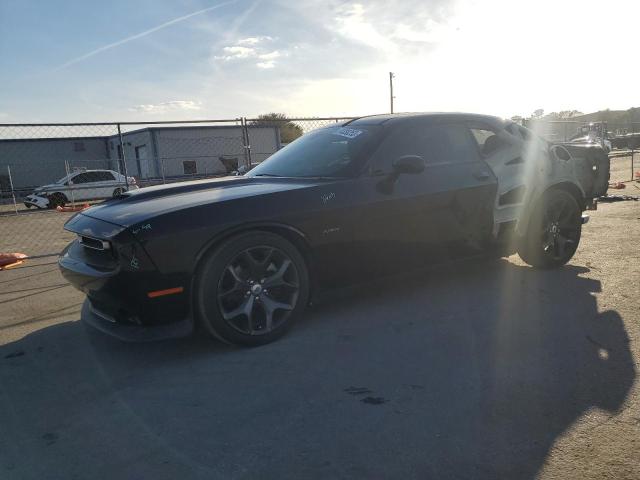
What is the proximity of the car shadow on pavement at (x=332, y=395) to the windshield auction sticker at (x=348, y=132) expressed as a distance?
1.44 m

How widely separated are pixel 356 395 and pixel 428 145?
2.43m

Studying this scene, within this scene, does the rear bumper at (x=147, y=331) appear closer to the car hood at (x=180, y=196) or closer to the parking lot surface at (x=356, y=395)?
the parking lot surface at (x=356, y=395)

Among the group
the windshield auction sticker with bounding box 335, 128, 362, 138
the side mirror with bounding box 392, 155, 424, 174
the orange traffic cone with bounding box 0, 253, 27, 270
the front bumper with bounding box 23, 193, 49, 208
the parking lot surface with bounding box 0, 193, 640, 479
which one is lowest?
the front bumper with bounding box 23, 193, 49, 208

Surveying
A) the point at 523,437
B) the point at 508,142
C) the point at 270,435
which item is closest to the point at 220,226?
the point at 270,435

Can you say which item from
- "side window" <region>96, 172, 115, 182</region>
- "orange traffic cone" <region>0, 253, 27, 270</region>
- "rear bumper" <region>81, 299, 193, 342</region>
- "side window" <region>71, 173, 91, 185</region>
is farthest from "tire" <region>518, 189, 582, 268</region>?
"side window" <region>71, 173, 91, 185</region>

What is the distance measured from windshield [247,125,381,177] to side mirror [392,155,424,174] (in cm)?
28

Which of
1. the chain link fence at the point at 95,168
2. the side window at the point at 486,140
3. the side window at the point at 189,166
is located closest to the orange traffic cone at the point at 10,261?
the chain link fence at the point at 95,168

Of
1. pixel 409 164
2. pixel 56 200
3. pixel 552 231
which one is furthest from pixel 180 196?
pixel 56 200

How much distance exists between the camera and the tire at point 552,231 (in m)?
4.86

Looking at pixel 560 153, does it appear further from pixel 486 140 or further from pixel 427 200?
pixel 427 200

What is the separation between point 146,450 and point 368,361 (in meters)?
1.37

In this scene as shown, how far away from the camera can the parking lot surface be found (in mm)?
2168

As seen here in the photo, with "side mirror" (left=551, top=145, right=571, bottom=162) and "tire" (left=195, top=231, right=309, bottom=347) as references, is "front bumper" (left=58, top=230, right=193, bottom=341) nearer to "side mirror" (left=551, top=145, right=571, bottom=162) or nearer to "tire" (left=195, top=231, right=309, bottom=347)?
"tire" (left=195, top=231, right=309, bottom=347)

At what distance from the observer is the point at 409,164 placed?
3852mm
